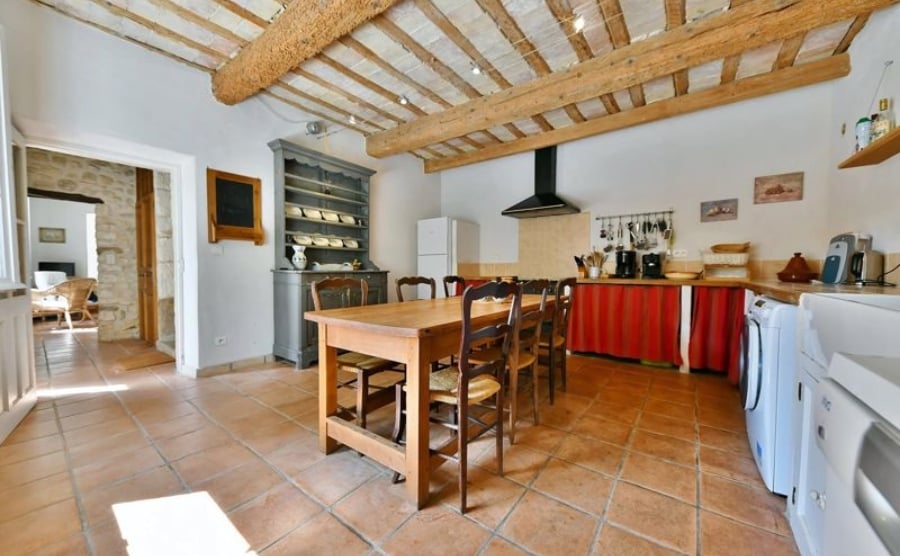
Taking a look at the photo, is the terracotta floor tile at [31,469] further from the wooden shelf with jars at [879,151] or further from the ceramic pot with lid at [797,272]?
the ceramic pot with lid at [797,272]

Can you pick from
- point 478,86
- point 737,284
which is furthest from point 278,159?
point 737,284

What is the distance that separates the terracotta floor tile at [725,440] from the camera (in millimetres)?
1843

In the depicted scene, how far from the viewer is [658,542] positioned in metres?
1.23

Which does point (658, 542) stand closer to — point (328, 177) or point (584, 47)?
point (584, 47)

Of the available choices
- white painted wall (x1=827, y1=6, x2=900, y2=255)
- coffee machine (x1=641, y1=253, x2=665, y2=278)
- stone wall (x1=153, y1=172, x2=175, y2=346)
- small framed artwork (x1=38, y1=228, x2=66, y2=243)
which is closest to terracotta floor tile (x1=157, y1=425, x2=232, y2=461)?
stone wall (x1=153, y1=172, x2=175, y2=346)

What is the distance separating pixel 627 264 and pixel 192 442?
4115 mm

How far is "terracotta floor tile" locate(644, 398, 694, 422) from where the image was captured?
2264 millimetres

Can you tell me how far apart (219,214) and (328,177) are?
128 centimetres

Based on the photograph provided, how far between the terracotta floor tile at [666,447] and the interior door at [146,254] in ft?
17.8

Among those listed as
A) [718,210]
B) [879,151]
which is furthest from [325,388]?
[718,210]

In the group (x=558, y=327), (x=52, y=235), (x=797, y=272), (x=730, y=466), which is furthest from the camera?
(x=52, y=235)

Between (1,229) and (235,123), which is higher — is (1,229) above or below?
below

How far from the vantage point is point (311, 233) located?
12.8ft

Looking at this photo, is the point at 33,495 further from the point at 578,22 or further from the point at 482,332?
the point at 578,22
